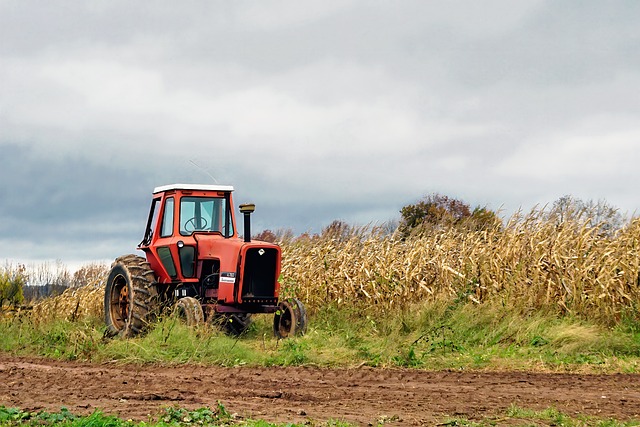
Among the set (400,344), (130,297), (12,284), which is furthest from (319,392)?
(12,284)

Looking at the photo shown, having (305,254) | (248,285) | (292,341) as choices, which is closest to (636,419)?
(292,341)

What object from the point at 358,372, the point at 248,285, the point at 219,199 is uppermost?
the point at 219,199

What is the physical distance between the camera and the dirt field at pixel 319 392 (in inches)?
323

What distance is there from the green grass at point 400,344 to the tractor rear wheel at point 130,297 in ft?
1.26

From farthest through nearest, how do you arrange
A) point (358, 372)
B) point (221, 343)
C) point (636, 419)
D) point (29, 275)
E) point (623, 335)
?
point (29, 275) → point (623, 335) → point (221, 343) → point (358, 372) → point (636, 419)

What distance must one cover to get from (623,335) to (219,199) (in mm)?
8066

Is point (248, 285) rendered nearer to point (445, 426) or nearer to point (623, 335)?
point (623, 335)

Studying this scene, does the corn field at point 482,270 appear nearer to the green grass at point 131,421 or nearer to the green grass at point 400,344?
the green grass at point 400,344

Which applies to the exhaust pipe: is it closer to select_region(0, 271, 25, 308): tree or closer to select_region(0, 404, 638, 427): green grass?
select_region(0, 404, 638, 427): green grass

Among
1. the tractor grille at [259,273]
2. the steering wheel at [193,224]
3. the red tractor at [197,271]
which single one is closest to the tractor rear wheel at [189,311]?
the red tractor at [197,271]

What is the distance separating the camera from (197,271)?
15453 millimetres

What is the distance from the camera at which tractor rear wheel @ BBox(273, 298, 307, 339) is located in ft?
49.2

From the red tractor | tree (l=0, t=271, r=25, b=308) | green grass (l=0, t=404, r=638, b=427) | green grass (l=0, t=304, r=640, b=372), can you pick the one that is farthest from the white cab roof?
tree (l=0, t=271, r=25, b=308)

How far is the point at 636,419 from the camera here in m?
7.99
